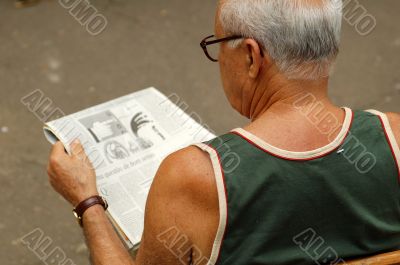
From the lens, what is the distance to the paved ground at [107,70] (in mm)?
2207

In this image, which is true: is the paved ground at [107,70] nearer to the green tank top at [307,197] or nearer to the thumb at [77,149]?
the thumb at [77,149]

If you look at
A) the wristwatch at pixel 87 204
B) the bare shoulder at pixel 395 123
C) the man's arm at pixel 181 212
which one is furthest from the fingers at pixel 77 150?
the bare shoulder at pixel 395 123

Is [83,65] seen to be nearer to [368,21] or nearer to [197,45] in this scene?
[197,45]

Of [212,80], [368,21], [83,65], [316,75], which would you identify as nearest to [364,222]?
[316,75]

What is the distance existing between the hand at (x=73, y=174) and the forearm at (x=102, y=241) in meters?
0.06

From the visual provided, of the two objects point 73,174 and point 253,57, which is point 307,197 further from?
point 73,174

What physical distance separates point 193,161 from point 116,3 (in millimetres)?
2548

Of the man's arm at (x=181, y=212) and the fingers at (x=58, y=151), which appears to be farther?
the fingers at (x=58, y=151)

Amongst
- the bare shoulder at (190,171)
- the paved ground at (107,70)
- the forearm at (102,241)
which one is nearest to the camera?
the bare shoulder at (190,171)

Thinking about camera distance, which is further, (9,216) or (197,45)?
(197,45)

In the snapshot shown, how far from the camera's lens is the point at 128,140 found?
58.2 inches

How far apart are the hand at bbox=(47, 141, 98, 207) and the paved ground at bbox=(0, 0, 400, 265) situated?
2.58 feet

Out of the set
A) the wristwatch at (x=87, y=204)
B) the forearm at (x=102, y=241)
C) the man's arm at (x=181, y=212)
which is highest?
the wristwatch at (x=87, y=204)

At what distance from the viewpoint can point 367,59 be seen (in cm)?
302
